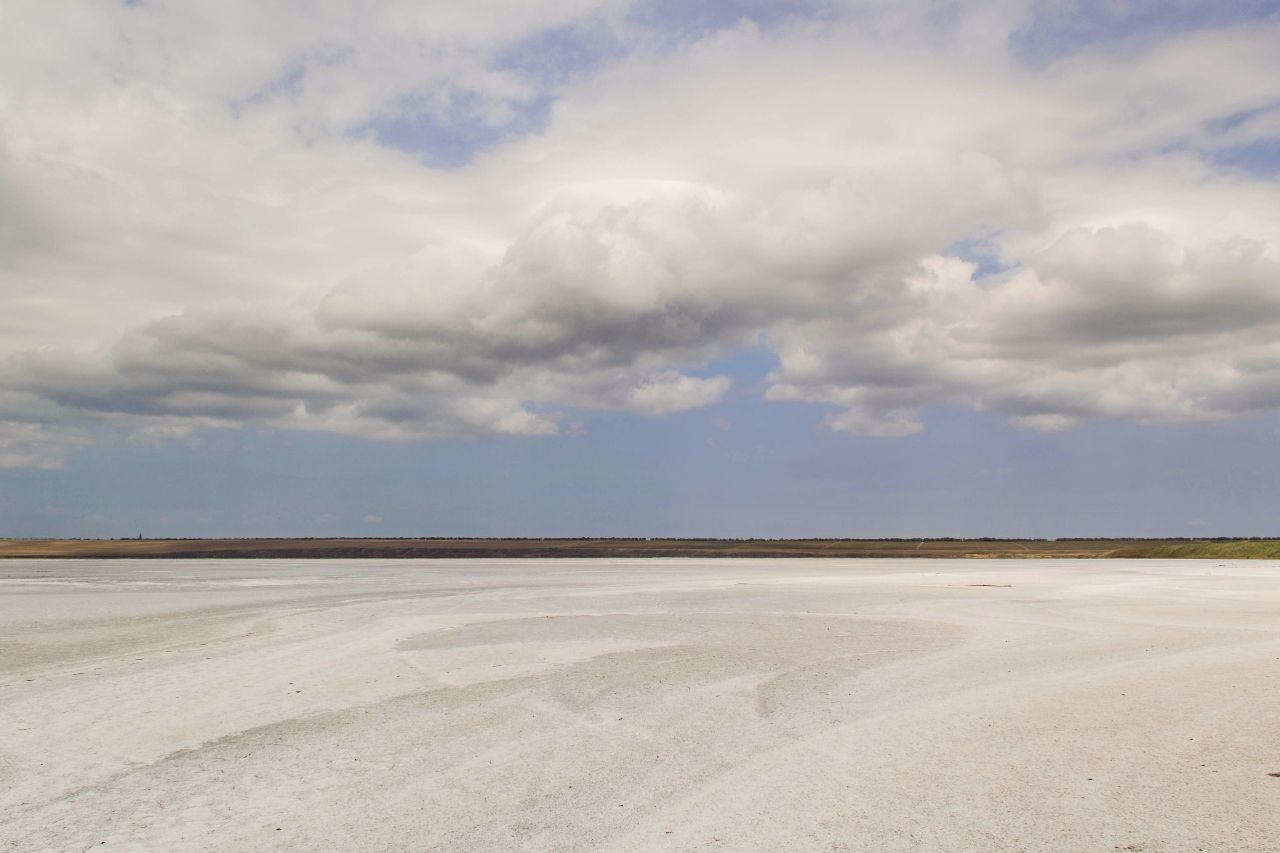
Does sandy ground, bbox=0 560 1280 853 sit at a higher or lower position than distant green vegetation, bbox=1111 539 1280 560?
lower

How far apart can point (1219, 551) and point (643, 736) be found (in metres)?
103

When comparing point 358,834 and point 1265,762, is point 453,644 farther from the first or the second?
point 1265,762

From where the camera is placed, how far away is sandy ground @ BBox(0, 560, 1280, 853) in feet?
29.7

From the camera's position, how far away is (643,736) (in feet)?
42.0

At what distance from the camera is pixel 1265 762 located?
1130cm

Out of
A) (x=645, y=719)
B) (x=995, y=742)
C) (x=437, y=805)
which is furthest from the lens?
(x=645, y=719)

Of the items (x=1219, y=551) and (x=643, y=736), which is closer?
(x=643, y=736)

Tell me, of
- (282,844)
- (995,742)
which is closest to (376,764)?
A: (282,844)

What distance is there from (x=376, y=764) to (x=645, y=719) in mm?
4182

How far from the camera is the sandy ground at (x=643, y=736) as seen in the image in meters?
9.05

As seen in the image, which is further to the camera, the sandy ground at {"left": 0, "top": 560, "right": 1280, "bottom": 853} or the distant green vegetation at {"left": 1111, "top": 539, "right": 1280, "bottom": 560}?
the distant green vegetation at {"left": 1111, "top": 539, "right": 1280, "bottom": 560}

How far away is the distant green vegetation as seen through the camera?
90.1 meters

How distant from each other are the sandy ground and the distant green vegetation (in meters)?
75.5

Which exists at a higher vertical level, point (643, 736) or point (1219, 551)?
point (1219, 551)
